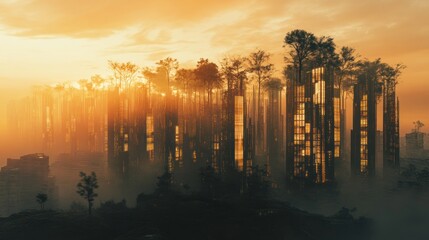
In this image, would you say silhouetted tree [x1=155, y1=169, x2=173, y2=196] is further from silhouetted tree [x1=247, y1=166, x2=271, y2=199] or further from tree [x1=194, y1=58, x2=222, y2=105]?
tree [x1=194, y1=58, x2=222, y2=105]

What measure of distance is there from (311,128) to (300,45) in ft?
91.2

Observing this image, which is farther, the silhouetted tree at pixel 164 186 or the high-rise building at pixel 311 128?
the high-rise building at pixel 311 128

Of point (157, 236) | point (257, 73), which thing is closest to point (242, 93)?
point (257, 73)

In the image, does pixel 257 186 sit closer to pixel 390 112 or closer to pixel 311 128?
pixel 311 128

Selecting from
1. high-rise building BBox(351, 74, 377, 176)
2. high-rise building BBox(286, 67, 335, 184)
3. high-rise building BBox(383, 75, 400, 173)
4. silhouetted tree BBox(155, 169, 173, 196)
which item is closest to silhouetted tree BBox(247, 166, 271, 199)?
high-rise building BBox(286, 67, 335, 184)

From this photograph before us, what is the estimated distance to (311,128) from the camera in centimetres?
14125

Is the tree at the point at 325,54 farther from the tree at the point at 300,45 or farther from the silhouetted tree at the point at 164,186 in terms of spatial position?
the silhouetted tree at the point at 164,186

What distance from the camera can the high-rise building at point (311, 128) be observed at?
452 feet

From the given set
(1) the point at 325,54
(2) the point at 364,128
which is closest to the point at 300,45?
(1) the point at 325,54

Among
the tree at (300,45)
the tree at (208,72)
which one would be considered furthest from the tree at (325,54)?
the tree at (208,72)

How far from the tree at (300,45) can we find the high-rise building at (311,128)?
707cm

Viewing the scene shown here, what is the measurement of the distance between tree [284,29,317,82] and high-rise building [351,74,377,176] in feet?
127

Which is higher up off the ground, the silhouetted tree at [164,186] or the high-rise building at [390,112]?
the high-rise building at [390,112]

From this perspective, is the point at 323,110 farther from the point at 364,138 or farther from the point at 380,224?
the point at 380,224
